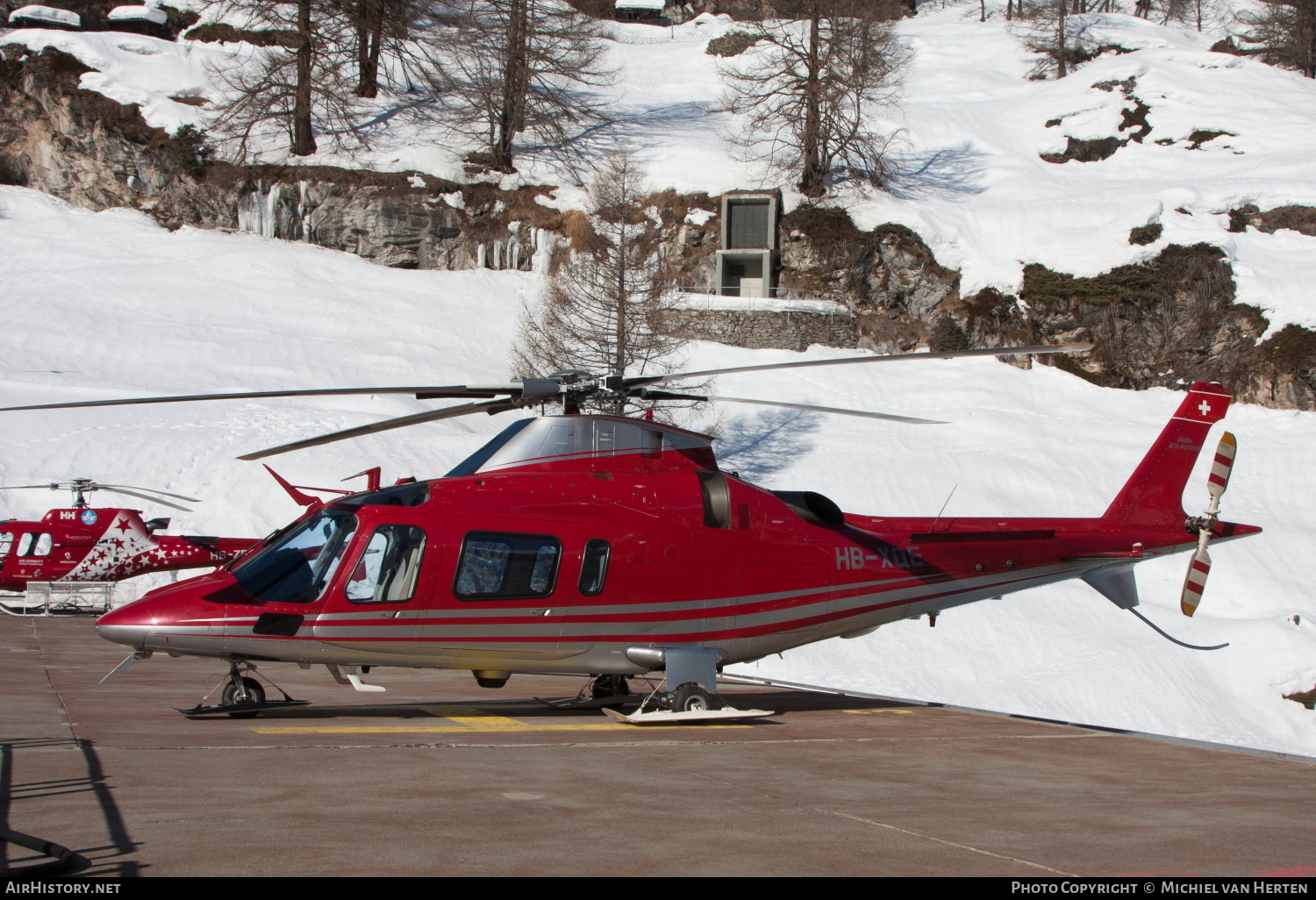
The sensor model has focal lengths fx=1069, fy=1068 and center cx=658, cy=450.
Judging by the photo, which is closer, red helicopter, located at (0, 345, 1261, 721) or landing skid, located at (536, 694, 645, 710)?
red helicopter, located at (0, 345, 1261, 721)

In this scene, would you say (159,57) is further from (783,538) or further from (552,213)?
(783,538)

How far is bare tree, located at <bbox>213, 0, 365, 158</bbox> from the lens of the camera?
182ft

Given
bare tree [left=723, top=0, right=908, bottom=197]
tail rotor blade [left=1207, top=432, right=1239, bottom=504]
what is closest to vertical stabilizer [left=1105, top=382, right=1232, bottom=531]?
tail rotor blade [left=1207, top=432, right=1239, bottom=504]

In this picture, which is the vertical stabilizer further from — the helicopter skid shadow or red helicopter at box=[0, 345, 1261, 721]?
the helicopter skid shadow

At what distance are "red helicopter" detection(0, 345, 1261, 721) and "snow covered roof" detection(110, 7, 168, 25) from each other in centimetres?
7344

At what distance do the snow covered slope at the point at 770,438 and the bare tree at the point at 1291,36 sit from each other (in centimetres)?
5000

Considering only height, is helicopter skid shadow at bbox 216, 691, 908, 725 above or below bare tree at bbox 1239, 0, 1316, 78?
→ below

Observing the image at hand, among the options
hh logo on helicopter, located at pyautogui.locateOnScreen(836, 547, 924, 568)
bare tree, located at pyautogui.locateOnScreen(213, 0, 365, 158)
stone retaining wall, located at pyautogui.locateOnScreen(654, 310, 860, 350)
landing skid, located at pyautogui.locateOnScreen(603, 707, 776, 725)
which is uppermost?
bare tree, located at pyautogui.locateOnScreen(213, 0, 365, 158)

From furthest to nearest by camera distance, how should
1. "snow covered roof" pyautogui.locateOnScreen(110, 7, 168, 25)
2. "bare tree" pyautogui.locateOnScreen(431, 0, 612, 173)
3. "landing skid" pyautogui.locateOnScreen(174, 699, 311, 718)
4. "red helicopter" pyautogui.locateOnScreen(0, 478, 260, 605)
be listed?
"snow covered roof" pyautogui.locateOnScreen(110, 7, 168, 25) → "bare tree" pyautogui.locateOnScreen(431, 0, 612, 173) → "red helicopter" pyautogui.locateOnScreen(0, 478, 260, 605) → "landing skid" pyautogui.locateOnScreen(174, 699, 311, 718)

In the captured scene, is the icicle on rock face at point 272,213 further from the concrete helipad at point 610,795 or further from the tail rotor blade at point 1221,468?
the tail rotor blade at point 1221,468

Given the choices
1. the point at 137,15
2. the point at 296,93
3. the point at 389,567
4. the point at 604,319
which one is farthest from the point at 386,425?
the point at 137,15

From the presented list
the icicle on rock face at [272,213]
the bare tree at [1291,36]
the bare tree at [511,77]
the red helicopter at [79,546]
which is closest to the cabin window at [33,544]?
the red helicopter at [79,546]

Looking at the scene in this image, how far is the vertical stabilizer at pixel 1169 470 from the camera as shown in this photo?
43.7 feet

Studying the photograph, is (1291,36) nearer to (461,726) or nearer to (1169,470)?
(1169,470)
